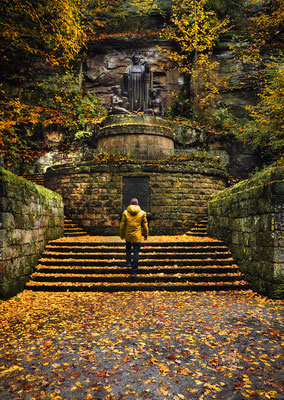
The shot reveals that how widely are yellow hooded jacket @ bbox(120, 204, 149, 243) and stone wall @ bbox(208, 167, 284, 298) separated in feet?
8.52

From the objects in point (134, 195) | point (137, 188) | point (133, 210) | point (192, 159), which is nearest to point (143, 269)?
point (133, 210)

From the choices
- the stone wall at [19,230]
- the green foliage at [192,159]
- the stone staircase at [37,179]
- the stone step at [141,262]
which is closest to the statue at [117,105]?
the green foliage at [192,159]

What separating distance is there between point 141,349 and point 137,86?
15838 millimetres

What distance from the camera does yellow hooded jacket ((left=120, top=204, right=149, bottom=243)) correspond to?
6.48 m

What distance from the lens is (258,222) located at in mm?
5926

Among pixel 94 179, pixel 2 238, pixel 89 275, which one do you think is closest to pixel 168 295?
pixel 89 275

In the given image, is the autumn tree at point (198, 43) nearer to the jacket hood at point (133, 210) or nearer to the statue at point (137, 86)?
the statue at point (137, 86)

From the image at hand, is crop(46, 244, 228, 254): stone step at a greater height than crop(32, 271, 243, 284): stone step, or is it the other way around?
crop(46, 244, 228, 254): stone step

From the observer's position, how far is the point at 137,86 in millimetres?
16359

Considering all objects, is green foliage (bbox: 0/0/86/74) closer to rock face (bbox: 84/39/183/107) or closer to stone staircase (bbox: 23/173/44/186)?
rock face (bbox: 84/39/183/107)

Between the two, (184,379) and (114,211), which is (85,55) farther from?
(184,379)

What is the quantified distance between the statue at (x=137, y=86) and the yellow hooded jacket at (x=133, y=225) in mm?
11296

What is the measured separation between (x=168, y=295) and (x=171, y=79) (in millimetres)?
22990

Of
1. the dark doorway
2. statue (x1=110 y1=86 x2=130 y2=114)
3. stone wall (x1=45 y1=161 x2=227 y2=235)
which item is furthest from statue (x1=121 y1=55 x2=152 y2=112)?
the dark doorway
